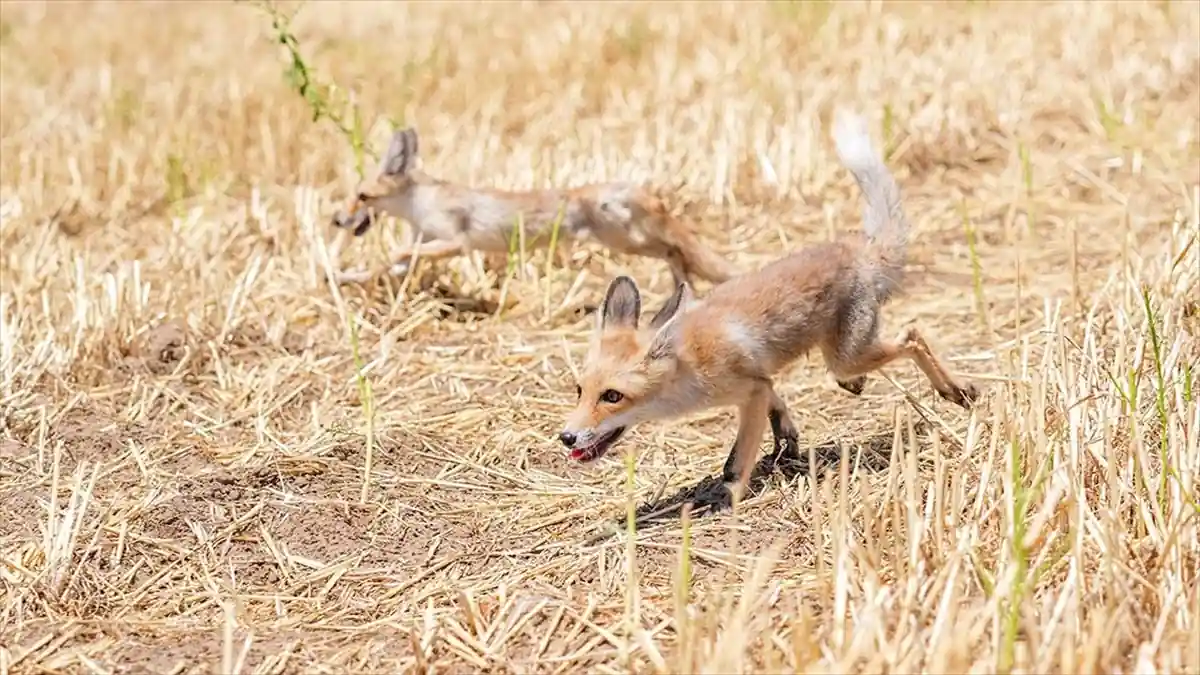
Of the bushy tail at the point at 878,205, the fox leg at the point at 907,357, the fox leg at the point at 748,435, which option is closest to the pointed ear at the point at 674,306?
the fox leg at the point at 748,435

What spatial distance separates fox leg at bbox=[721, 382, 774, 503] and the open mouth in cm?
47

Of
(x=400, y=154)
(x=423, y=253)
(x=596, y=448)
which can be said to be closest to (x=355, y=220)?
(x=400, y=154)

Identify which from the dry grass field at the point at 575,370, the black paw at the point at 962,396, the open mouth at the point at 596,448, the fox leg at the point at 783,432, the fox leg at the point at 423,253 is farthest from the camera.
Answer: the fox leg at the point at 423,253

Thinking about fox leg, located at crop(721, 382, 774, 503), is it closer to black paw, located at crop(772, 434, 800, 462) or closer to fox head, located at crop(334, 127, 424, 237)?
black paw, located at crop(772, 434, 800, 462)

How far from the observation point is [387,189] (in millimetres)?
9180

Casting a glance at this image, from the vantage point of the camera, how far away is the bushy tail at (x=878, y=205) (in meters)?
6.18

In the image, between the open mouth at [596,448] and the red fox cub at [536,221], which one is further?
the red fox cub at [536,221]

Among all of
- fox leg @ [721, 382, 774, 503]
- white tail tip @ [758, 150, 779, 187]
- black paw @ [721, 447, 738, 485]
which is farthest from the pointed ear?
white tail tip @ [758, 150, 779, 187]

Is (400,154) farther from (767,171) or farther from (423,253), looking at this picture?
(767,171)

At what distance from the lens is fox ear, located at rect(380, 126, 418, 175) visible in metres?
9.23

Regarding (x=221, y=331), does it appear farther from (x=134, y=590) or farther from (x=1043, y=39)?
(x=1043, y=39)

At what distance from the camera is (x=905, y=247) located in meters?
6.28

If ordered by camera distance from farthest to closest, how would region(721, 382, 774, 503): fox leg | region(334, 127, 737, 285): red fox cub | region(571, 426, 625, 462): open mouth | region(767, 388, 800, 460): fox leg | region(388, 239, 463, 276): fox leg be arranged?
region(334, 127, 737, 285): red fox cub, region(388, 239, 463, 276): fox leg, region(767, 388, 800, 460): fox leg, region(721, 382, 774, 503): fox leg, region(571, 426, 625, 462): open mouth

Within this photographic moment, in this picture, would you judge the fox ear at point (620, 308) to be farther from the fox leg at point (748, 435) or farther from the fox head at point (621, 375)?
the fox leg at point (748, 435)
